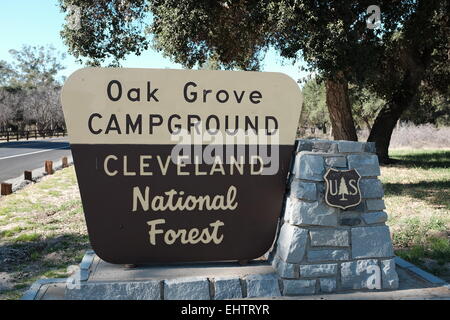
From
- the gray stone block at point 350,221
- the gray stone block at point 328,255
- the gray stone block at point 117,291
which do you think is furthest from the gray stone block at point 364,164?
the gray stone block at point 117,291

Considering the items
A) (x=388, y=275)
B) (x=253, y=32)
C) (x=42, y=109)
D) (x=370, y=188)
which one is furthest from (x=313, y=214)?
(x=42, y=109)

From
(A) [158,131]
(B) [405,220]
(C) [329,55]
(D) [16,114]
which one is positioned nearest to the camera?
(A) [158,131]

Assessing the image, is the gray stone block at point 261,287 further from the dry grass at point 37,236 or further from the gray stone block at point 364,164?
the dry grass at point 37,236

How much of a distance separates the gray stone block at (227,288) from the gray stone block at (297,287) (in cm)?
38

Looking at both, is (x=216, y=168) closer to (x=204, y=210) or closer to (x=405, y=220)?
(x=204, y=210)

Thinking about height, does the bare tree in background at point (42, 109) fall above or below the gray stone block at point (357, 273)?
above

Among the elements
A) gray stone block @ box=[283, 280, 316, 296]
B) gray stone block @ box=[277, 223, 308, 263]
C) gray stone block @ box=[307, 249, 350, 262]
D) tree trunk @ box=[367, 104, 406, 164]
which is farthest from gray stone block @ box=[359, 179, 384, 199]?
tree trunk @ box=[367, 104, 406, 164]

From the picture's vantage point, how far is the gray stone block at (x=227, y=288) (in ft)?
11.3

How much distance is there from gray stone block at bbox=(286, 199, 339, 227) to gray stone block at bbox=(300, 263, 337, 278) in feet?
1.11

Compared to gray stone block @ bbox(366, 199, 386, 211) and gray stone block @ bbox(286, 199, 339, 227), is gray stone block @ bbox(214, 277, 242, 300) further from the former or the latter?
gray stone block @ bbox(366, 199, 386, 211)

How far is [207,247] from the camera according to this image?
369 centimetres

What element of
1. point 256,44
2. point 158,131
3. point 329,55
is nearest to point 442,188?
point 329,55

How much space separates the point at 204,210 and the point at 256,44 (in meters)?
10.2

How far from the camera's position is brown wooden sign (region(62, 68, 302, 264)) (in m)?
3.45
